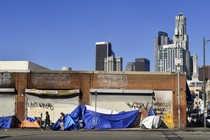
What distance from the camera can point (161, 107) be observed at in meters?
36.1

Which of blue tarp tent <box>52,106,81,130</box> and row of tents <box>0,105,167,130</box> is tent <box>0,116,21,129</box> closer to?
row of tents <box>0,105,167,130</box>

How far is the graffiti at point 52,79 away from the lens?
3641cm

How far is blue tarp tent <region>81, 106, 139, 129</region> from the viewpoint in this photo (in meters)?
34.0

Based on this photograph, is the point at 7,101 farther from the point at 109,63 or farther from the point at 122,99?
the point at 109,63

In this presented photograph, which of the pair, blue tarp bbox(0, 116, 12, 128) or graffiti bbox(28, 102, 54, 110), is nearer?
blue tarp bbox(0, 116, 12, 128)

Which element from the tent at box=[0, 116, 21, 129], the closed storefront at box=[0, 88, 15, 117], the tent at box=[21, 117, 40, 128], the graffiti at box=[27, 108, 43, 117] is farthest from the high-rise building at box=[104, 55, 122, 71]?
the tent at box=[21, 117, 40, 128]

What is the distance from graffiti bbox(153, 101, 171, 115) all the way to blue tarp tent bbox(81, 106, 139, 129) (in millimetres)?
2552

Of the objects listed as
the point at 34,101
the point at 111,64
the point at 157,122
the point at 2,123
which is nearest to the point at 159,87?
the point at 157,122

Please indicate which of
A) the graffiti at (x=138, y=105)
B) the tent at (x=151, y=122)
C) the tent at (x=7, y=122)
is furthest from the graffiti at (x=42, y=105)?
the tent at (x=151, y=122)

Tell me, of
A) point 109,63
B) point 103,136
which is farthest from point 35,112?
point 109,63

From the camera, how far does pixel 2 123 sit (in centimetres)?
3422

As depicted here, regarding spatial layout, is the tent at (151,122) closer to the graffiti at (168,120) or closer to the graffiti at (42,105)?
the graffiti at (168,120)

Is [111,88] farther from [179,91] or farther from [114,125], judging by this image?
[179,91]

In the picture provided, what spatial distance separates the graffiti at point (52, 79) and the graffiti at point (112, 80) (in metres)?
3.00
